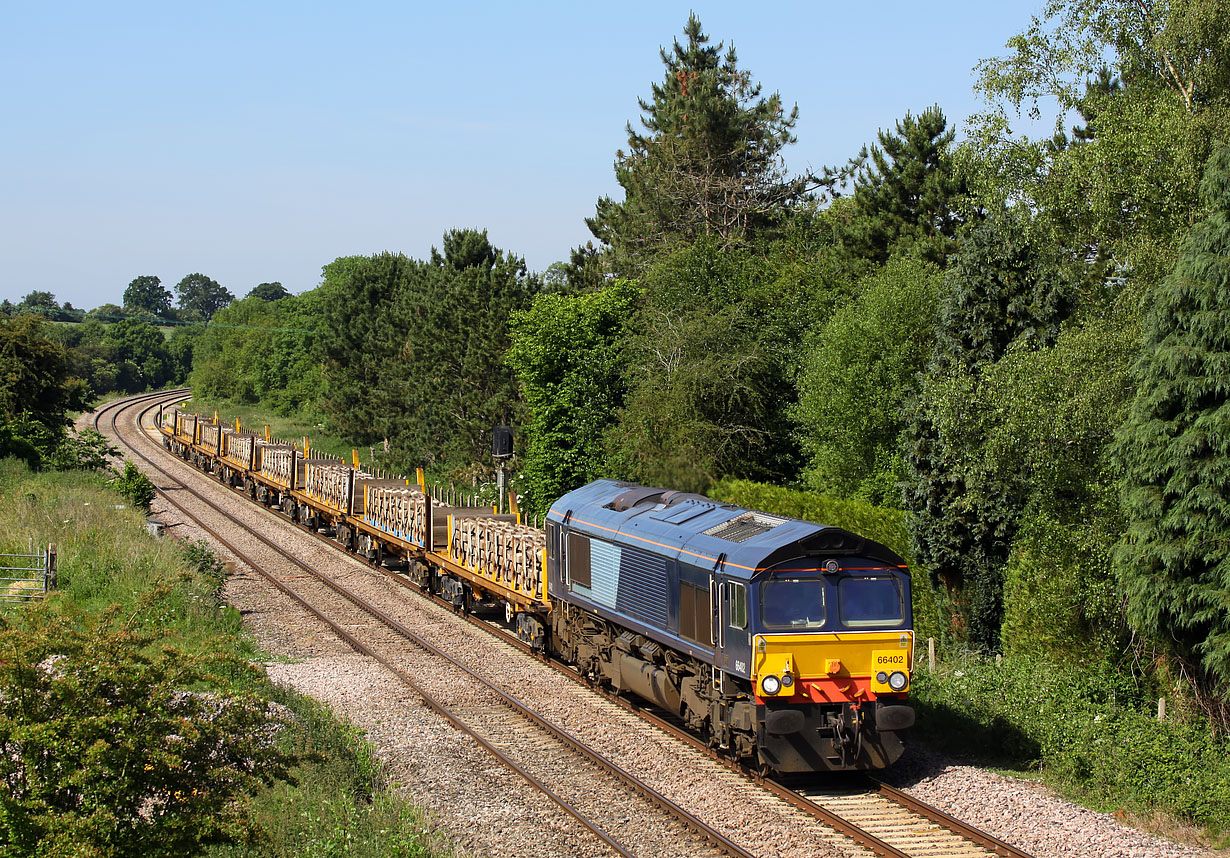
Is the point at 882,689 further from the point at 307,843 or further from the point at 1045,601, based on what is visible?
the point at 307,843

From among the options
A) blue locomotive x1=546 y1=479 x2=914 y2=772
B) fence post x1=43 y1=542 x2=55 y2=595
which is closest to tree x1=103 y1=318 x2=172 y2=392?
fence post x1=43 y1=542 x2=55 y2=595

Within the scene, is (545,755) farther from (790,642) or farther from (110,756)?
(110,756)

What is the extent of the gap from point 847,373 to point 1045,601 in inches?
403

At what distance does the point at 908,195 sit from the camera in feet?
116

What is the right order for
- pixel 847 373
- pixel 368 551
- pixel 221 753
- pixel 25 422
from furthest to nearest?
pixel 25 422 < pixel 368 551 < pixel 847 373 < pixel 221 753

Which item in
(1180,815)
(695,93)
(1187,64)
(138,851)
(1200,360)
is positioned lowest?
(1180,815)

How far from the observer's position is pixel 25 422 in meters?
39.6

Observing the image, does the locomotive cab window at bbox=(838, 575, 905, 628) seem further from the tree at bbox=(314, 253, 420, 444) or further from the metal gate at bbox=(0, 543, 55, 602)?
the tree at bbox=(314, 253, 420, 444)

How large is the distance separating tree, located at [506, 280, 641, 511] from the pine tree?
786 inches

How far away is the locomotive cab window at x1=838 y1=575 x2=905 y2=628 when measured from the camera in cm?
1312

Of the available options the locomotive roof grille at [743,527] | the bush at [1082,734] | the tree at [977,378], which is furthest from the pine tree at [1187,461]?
the tree at [977,378]

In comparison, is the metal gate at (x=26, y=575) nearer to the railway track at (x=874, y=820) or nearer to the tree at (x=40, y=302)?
the railway track at (x=874, y=820)

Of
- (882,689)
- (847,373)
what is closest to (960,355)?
(847,373)

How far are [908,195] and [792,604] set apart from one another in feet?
83.8
